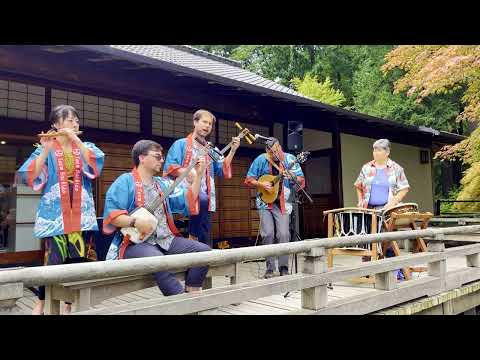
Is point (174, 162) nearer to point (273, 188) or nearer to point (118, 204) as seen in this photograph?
point (118, 204)

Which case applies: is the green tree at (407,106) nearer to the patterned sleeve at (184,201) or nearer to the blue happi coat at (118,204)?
the patterned sleeve at (184,201)

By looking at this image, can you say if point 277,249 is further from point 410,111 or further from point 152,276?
point 410,111

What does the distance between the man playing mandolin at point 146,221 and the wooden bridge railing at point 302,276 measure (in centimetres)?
34

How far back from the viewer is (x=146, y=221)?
2.61 m

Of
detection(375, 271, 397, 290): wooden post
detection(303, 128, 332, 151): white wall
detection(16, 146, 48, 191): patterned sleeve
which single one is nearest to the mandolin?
detection(375, 271, 397, 290): wooden post

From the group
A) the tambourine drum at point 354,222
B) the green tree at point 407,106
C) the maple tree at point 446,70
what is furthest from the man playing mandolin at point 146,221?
the green tree at point 407,106

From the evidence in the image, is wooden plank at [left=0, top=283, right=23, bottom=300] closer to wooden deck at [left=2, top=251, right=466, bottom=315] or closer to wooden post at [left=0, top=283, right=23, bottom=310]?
wooden post at [left=0, top=283, right=23, bottom=310]

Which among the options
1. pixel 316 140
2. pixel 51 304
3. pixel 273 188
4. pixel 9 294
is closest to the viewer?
pixel 9 294

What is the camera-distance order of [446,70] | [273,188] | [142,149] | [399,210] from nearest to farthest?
1. [142,149]
2. [399,210]
3. [273,188]
4. [446,70]

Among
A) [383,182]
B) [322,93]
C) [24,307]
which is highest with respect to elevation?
[322,93]

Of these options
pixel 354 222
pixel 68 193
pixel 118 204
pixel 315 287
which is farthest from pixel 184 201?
pixel 354 222

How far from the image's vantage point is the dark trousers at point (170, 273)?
2547mm

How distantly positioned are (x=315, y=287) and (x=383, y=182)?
1934 mm
